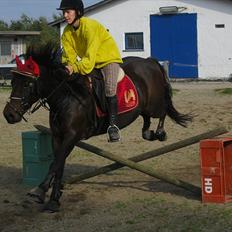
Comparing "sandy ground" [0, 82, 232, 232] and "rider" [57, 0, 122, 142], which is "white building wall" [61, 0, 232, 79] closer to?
"sandy ground" [0, 82, 232, 232]

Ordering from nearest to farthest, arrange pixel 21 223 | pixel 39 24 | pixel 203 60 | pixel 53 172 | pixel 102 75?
pixel 21 223 → pixel 53 172 → pixel 102 75 → pixel 203 60 → pixel 39 24

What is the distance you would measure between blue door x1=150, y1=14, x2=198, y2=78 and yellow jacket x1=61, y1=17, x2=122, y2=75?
23929mm

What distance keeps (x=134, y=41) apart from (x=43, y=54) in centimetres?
2571

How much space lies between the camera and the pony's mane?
7031mm

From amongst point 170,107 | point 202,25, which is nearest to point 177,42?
point 202,25

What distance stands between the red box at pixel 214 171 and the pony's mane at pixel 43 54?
6.51 feet

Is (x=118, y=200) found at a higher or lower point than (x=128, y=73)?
lower

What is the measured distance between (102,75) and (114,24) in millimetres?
25339

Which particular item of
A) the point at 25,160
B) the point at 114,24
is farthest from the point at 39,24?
the point at 25,160

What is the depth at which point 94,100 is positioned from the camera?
287 inches

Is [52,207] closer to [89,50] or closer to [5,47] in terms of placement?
[89,50]

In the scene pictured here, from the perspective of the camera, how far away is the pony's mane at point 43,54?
703 cm

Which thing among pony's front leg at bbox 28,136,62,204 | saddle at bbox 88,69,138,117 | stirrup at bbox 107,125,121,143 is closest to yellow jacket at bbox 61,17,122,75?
saddle at bbox 88,69,138,117

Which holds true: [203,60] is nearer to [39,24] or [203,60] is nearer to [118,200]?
[118,200]
